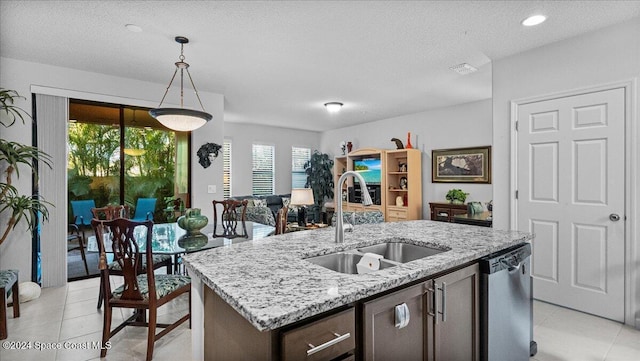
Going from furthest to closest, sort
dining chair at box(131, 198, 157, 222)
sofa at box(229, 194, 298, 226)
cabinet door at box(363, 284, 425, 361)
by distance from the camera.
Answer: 1. sofa at box(229, 194, 298, 226)
2. dining chair at box(131, 198, 157, 222)
3. cabinet door at box(363, 284, 425, 361)

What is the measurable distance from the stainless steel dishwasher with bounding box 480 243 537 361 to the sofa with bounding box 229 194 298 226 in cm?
353

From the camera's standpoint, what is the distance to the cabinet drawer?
96 centimetres

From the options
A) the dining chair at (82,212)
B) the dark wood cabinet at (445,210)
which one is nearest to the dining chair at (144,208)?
the dining chair at (82,212)

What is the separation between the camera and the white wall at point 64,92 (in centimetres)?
345

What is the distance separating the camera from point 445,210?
5.66 metres

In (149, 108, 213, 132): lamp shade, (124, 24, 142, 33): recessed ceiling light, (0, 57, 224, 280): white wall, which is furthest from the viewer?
(0, 57, 224, 280): white wall

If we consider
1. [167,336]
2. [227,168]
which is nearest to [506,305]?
[167,336]

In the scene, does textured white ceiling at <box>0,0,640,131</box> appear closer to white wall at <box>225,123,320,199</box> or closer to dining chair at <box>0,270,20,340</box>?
dining chair at <box>0,270,20,340</box>

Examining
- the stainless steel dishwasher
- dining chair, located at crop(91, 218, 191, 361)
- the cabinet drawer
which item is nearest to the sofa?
dining chair, located at crop(91, 218, 191, 361)

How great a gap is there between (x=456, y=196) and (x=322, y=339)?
5.14m

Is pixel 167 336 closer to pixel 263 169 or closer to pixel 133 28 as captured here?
pixel 133 28

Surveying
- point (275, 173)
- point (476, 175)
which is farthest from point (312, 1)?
point (275, 173)

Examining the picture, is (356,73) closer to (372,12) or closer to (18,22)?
(372,12)

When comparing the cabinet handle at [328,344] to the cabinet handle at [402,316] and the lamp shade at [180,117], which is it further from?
the lamp shade at [180,117]
